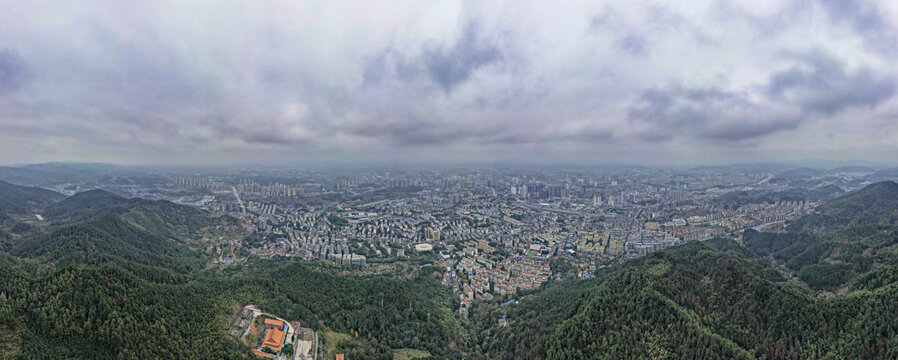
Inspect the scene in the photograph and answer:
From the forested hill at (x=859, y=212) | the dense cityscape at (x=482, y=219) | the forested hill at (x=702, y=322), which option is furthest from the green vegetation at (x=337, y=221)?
the forested hill at (x=859, y=212)

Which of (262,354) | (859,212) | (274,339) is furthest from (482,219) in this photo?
(859,212)

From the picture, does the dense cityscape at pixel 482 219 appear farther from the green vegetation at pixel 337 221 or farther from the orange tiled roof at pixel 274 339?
the orange tiled roof at pixel 274 339

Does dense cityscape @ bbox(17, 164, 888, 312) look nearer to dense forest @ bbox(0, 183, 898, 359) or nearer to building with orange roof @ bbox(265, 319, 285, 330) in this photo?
dense forest @ bbox(0, 183, 898, 359)

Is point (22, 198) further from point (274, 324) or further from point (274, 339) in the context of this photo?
point (274, 339)

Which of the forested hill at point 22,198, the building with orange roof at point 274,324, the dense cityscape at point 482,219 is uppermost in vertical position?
the forested hill at point 22,198

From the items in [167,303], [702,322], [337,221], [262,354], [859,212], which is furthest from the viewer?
[337,221]

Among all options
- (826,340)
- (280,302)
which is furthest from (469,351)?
(826,340)
